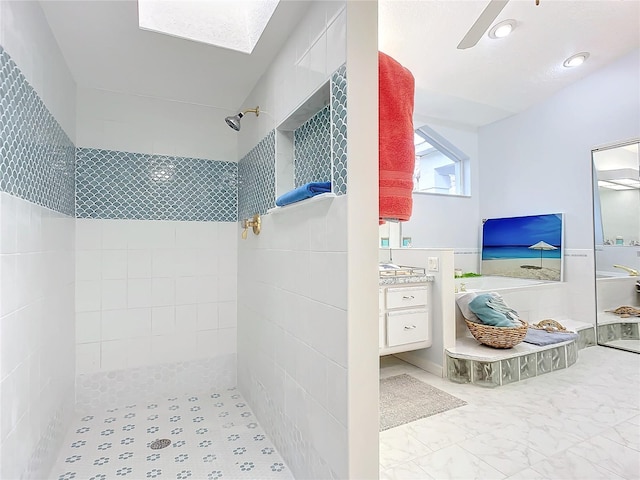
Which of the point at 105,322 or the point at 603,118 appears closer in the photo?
the point at 105,322

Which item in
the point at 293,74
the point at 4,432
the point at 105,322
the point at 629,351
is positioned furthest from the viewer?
the point at 629,351

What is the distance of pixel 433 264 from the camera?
9.45ft

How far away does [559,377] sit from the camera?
2.80 m

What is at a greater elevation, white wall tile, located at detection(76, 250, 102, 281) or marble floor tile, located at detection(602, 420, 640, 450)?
white wall tile, located at detection(76, 250, 102, 281)

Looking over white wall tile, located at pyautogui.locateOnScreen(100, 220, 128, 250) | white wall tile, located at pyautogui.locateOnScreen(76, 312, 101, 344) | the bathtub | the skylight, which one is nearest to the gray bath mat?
the bathtub

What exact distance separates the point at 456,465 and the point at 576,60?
4.09m

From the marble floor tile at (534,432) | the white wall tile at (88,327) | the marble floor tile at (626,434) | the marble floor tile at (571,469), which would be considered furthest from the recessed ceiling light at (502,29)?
the white wall tile at (88,327)

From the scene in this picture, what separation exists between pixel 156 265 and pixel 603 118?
4771 millimetres

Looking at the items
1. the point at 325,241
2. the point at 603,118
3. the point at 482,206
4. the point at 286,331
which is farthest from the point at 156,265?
the point at 603,118

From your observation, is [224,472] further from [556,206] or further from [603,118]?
[603,118]

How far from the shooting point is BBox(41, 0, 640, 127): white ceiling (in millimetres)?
1716

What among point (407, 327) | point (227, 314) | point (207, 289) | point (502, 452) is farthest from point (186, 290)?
point (502, 452)

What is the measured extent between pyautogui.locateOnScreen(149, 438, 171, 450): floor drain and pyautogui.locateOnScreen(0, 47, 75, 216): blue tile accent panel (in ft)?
4.55

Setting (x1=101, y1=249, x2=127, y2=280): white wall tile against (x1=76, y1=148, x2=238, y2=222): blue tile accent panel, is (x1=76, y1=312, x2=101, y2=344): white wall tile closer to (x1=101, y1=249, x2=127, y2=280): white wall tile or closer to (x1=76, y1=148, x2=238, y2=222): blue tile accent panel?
(x1=101, y1=249, x2=127, y2=280): white wall tile
